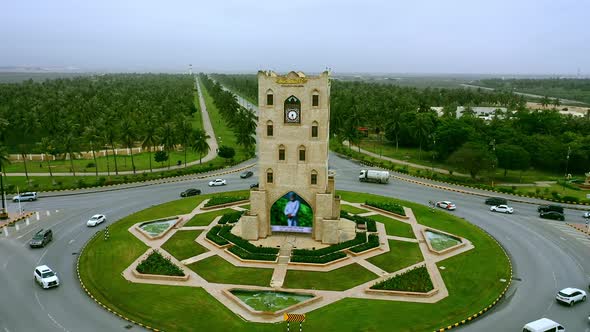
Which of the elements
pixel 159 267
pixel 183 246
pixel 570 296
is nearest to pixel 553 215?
pixel 570 296

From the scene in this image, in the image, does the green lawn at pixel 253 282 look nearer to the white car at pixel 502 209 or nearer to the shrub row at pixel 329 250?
the shrub row at pixel 329 250

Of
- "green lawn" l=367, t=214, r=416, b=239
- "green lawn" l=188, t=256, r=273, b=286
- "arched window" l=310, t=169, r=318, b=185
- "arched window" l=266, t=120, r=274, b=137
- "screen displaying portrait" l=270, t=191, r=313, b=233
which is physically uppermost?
"arched window" l=266, t=120, r=274, b=137

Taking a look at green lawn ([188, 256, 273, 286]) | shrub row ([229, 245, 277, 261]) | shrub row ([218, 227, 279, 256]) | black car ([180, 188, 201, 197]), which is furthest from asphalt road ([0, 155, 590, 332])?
shrub row ([218, 227, 279, 256])

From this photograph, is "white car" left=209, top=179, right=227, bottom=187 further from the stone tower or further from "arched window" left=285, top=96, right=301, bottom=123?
"arched window" left=285, top=96, right=301, bottom=123

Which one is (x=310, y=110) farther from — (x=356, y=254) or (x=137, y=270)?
(x=137, y=270)

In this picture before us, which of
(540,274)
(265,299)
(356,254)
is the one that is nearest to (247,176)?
(356,254)

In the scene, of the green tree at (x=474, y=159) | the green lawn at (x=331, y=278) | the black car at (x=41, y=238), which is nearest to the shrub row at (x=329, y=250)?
the green lawn at (x=331, y=278)

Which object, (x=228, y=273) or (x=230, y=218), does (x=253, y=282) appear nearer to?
(x=228, y=273)
